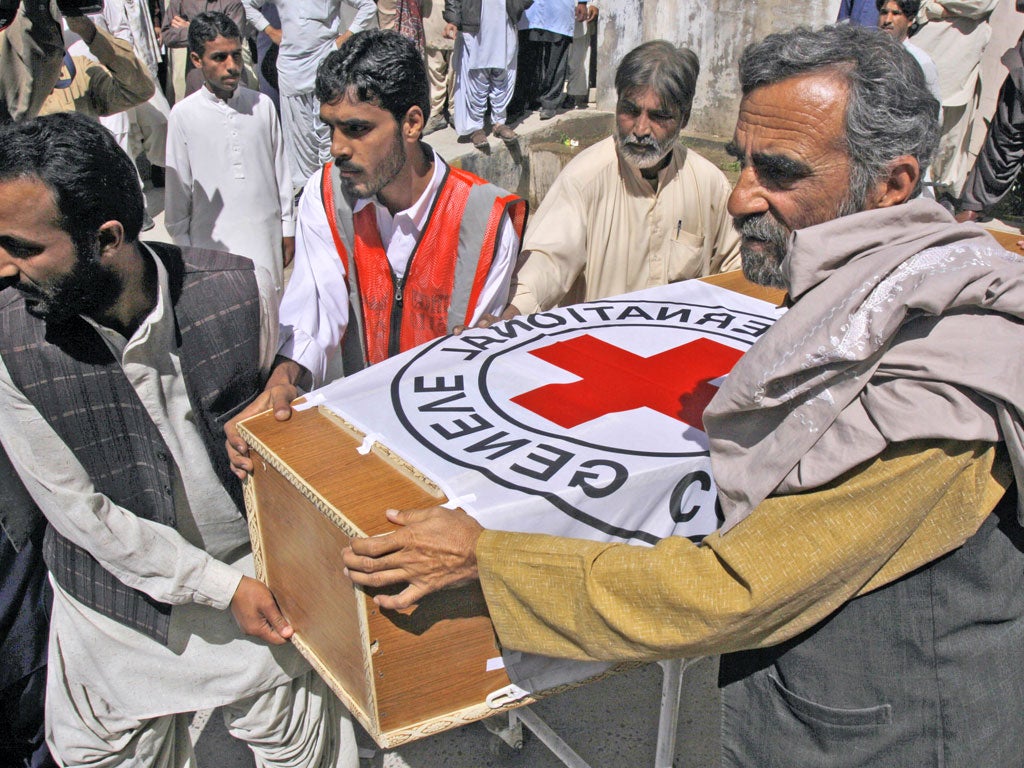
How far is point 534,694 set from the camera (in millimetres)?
1567

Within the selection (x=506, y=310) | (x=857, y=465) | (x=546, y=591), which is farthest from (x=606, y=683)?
(x=857, y=465)

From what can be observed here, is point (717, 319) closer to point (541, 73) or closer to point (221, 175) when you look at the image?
point (221, 175)

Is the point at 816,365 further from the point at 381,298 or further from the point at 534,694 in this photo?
the point at 381,298

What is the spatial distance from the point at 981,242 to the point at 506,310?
145 centimetres

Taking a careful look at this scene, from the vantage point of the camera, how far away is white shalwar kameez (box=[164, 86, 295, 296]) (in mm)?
3969

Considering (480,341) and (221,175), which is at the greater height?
(480,341)

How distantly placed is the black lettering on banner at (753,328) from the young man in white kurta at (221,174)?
101 inches

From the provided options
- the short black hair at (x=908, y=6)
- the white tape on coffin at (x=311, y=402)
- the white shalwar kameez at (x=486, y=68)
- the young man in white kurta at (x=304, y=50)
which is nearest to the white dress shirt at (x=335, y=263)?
Result: the white tape on coffin at (x=311, y=402)

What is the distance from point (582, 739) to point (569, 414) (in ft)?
4.25

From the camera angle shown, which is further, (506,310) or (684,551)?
(506,310)

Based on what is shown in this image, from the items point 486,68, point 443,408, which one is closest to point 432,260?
point 443,408

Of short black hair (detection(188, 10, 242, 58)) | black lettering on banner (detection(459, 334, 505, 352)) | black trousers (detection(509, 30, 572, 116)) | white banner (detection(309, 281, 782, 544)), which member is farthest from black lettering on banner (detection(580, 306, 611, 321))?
black trousers (detection(509, 30, 572, 116))

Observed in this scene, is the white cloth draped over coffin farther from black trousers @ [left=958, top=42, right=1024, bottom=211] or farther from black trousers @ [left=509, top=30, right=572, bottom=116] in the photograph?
black trousers @ [left=509, top=30, right=572, bottom=116]

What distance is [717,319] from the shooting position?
2.13 metres
